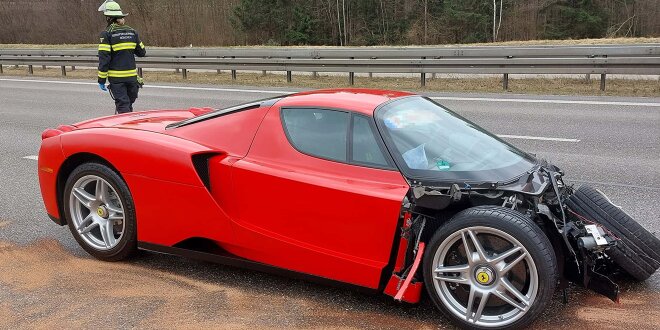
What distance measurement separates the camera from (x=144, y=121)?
4648 mm

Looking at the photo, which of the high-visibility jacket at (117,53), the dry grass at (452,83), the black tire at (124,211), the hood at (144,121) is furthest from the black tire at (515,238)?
the dry grass at (452,83)

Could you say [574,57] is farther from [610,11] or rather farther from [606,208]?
[610,11]

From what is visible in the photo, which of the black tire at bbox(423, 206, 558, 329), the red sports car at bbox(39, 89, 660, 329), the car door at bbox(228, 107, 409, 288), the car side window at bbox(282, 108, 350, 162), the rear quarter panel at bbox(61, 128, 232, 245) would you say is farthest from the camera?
the rear quarter panel at bbox(61, 128, 232, 245)

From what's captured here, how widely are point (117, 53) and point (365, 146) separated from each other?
5.39 metres

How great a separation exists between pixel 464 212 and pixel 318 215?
83cm

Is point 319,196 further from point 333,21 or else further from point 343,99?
point 333,21

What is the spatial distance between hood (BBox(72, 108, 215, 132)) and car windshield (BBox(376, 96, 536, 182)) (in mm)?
1768

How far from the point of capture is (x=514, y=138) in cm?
838

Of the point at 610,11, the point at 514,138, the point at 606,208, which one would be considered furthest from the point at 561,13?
the point at 606,208

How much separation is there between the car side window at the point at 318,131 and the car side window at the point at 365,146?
6 cm

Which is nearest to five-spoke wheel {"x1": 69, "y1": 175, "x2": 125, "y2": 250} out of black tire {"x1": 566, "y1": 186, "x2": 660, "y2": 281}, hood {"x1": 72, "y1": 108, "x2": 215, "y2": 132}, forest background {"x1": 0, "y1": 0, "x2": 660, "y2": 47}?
hood {"x1": 72, "y1": 108, "x2": 215, "y2": 132}

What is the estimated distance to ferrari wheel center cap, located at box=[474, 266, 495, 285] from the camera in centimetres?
308

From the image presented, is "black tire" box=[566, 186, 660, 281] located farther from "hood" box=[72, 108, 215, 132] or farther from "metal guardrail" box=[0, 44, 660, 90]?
"metal guardrail" box=[0, 44, 660, 90]

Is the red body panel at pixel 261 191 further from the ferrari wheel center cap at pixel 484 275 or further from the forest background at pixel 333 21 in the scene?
the forest background at pixel 333 21
